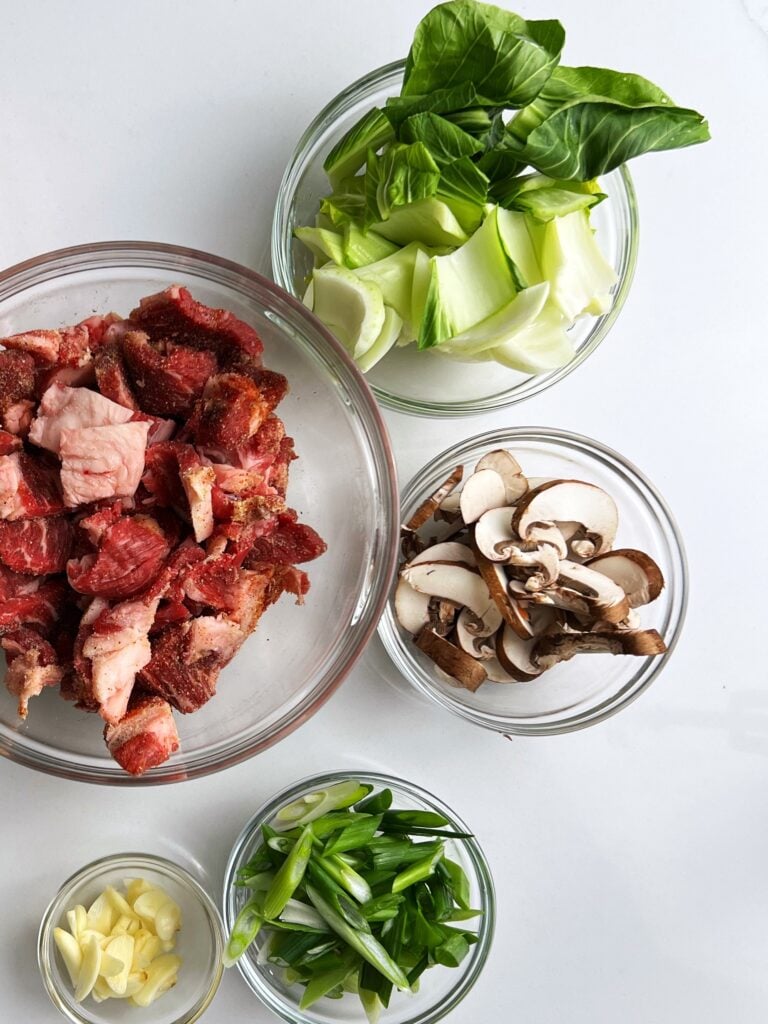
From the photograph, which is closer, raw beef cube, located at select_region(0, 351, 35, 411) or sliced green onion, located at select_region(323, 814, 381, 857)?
raw beef cube, located at select_region(0, 351, 35, 411)

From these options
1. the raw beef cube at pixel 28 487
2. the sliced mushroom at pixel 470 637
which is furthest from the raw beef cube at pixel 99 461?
the sliced mushroom at pixel 470 637

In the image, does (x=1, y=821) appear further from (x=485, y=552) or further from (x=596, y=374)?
(x=596, y=374)

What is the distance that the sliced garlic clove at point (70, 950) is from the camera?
5.45 feet

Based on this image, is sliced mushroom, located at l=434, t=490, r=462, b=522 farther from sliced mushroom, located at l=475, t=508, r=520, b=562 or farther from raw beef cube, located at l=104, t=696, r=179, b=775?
raw beef cube, located at l=104, t=696, r=179, b=775

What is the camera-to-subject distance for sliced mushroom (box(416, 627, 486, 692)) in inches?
65.8

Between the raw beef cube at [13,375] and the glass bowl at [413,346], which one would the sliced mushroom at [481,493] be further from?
the raw beef cube at [13,375]

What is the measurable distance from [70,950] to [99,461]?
944 millimetres

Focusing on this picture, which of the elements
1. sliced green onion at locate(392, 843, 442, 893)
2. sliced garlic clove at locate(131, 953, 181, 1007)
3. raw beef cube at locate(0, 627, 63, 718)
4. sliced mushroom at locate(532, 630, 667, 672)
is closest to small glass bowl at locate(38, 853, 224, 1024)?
sliced garlic clove at locate(131, 953, 181, 1007)

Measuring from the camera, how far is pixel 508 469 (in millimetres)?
1717

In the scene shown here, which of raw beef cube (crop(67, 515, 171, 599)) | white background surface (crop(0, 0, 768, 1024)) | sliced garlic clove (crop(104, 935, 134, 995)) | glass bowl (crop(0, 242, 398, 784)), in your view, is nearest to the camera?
raw beef cube (crop(67, 515, 171, 599))

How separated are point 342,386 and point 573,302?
1.41 ft

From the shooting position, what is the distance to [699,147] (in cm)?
188

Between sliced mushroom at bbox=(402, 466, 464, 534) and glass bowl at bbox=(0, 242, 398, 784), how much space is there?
0.11 metres

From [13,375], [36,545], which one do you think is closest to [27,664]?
[36,545]
